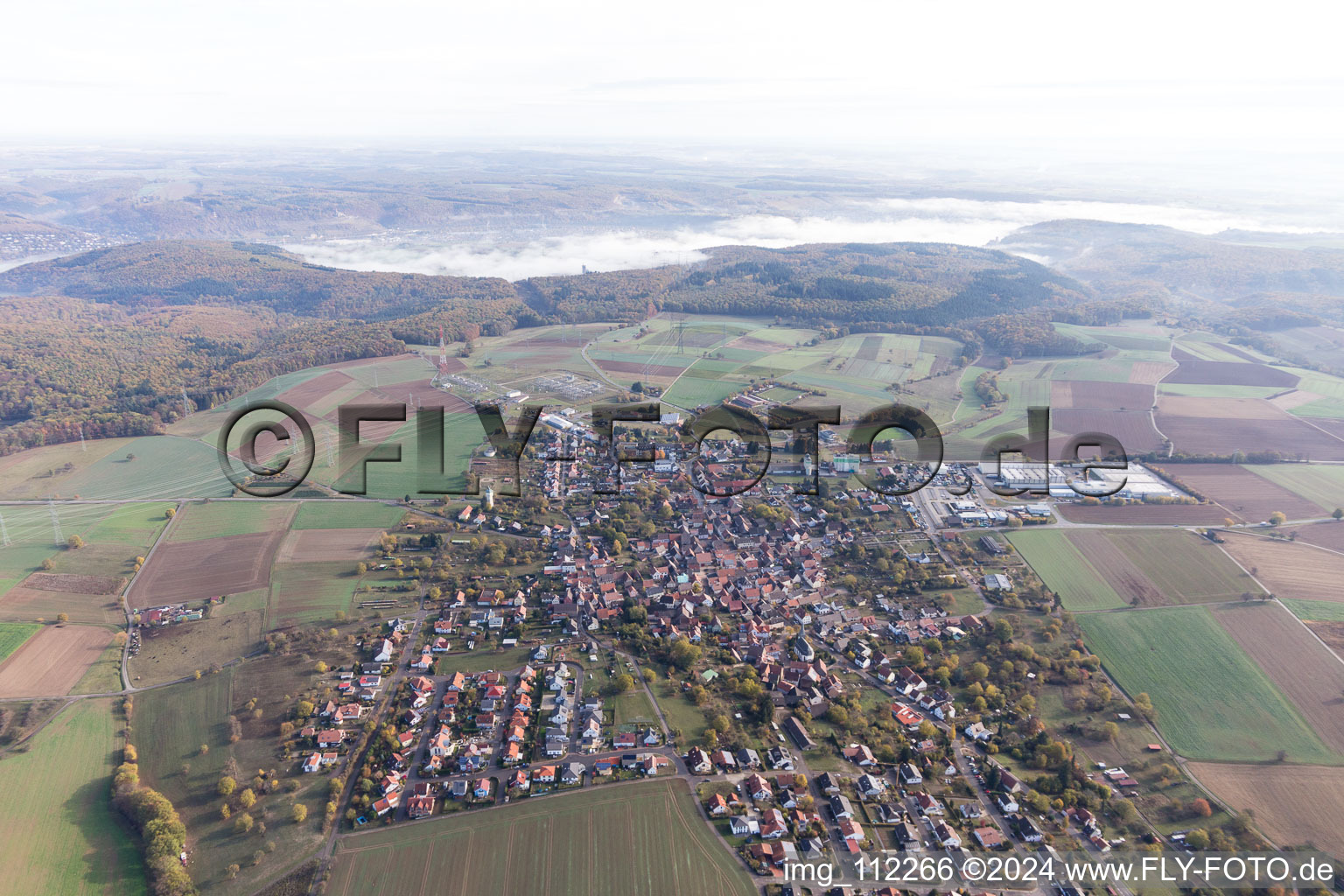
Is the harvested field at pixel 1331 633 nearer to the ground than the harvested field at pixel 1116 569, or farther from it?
nearer to the ground

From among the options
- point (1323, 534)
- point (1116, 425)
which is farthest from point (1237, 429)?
point (1323, 534)

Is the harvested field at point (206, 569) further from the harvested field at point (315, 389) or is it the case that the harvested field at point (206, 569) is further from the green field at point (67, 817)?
the harvested field at point (315, 389)

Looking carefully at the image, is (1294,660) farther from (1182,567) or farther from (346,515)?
(346,515)

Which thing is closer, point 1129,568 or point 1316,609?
point 1316,609

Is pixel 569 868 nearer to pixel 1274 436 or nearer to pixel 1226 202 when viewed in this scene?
pixel 1274 436

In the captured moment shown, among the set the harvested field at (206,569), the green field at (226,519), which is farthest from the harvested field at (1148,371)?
the harvested field at (206,569)
